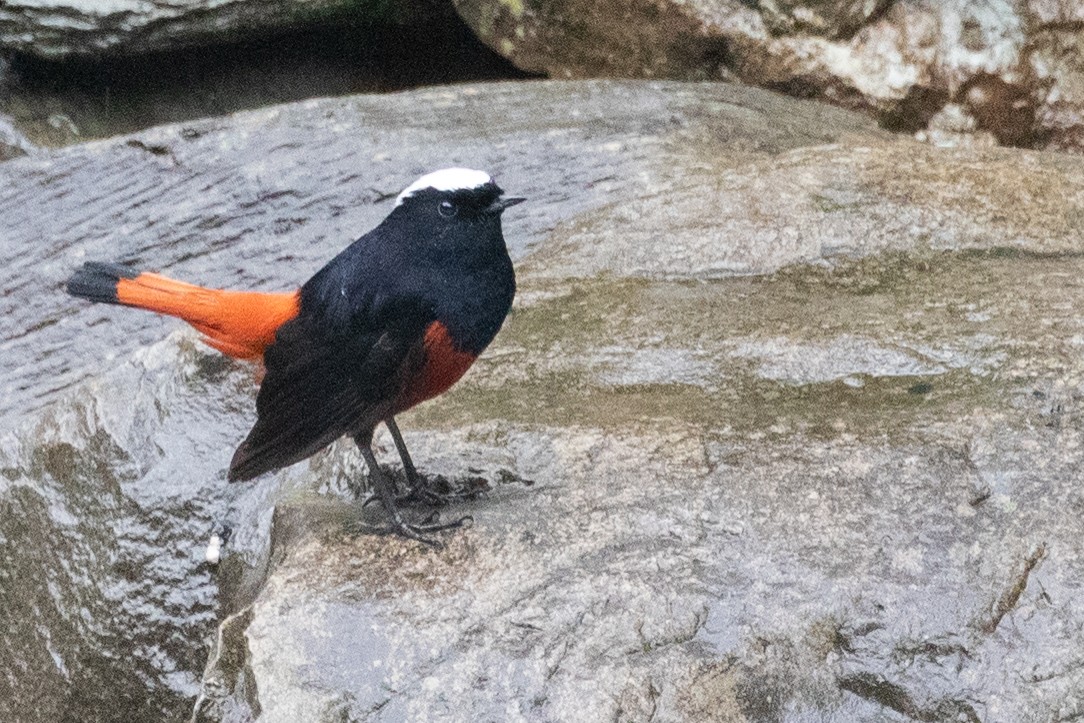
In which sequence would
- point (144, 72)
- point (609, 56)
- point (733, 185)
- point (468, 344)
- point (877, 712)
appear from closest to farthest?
point (877, 712), point (468, 344), point (733, 185), point (609, 56), point (144, 72)

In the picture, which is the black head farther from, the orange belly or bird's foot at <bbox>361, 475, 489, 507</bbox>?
bird's foot at <bbox>361, 475, 489, 507</bbox>

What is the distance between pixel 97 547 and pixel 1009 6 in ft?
16.1

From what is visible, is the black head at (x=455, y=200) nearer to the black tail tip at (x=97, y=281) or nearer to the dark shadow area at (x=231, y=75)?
the black tail tip at (x=97, y=281)

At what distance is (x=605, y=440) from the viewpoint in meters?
3.29

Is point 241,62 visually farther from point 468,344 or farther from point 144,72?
point 468,344

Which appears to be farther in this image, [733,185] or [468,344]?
[733,185]

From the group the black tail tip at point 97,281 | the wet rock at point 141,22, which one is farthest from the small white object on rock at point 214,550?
the wet rock at point 141,22

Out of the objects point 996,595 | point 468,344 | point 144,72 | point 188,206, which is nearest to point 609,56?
point 188,206

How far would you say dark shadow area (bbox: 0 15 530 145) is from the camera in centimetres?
714

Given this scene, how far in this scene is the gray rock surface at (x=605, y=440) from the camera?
8.28ft

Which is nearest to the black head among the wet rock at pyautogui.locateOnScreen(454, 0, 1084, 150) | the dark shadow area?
the wet rock at pyautogui.locateOnScreen(454, 0, 1084, 150)

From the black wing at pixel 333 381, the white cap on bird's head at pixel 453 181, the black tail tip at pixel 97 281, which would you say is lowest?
the black wing at pixel 333 381

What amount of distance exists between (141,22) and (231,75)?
772mm

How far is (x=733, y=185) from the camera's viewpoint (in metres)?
4.73
